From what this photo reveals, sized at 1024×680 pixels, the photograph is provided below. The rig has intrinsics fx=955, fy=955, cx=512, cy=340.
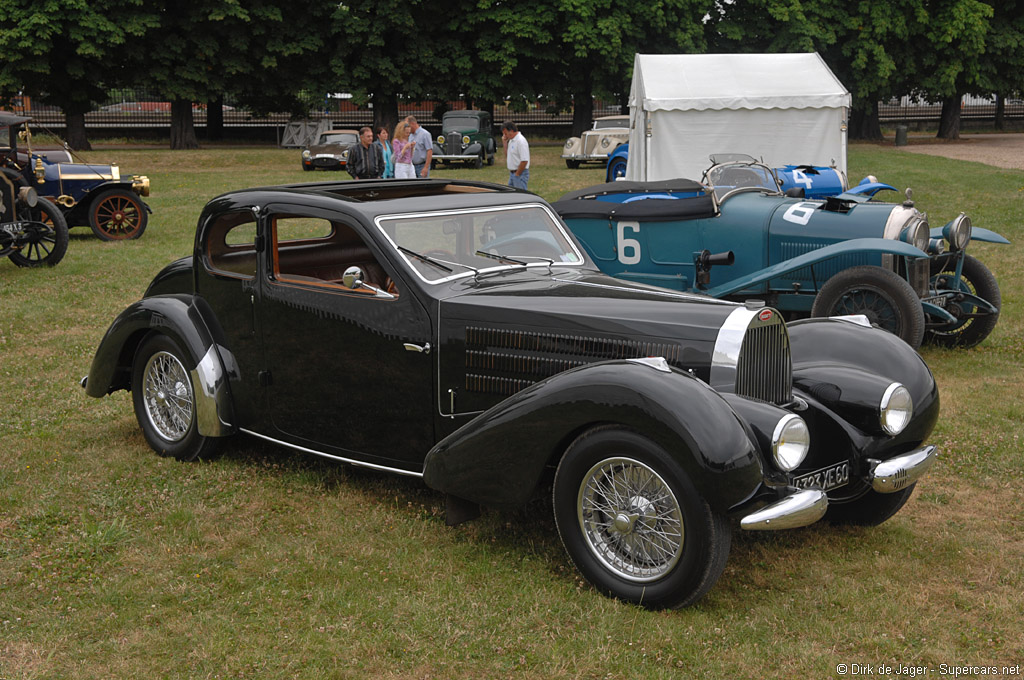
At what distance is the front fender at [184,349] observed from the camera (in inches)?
216

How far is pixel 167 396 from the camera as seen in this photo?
5902 mm

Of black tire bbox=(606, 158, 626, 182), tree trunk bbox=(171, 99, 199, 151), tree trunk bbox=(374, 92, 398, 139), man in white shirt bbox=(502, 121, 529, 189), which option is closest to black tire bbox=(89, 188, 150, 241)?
man in white shirt bbox=(502, 121, 529, 189)

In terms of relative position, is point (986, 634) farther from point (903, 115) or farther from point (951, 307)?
point (903, 115)

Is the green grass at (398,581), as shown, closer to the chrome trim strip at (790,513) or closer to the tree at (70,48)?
the chrome trim strip at (790,513)

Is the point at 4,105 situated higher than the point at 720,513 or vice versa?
the point at 4,105

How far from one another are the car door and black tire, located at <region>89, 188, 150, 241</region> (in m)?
11.7

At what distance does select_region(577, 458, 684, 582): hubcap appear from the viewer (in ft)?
12.6

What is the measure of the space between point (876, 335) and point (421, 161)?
12.0m

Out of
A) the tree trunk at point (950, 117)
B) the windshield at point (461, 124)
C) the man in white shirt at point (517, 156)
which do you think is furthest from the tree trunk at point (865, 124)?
the man in white shirt at point (517, 156)

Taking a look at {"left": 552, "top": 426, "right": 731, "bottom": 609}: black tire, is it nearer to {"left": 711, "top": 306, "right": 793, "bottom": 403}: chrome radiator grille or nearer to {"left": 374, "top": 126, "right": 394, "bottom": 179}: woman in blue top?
{"left": 711, "top": 306, "right": 793, "bottom": 403}: chrome radiator grille

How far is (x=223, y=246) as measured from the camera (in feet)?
18.9

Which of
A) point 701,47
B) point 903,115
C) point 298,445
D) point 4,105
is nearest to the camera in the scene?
point 298,445

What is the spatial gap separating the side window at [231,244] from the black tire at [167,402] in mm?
555

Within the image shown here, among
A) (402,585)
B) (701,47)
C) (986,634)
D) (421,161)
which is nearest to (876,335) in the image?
(986,634)
